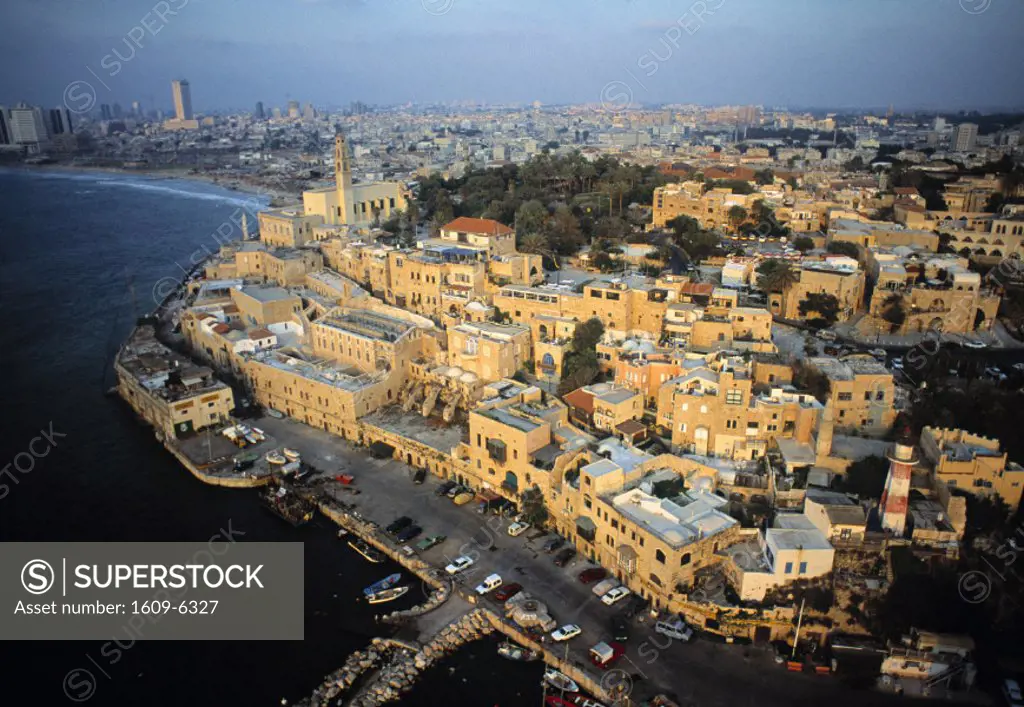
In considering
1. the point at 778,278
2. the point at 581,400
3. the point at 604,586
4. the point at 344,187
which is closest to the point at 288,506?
the point at 581,400

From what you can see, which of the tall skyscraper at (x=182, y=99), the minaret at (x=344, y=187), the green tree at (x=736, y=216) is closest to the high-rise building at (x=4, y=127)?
the tall skyscraper at (x=182, y=99)

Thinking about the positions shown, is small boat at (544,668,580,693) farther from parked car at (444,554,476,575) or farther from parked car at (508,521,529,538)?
parked car at (508,521,529,538)

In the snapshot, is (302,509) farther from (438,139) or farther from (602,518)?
(438,139)

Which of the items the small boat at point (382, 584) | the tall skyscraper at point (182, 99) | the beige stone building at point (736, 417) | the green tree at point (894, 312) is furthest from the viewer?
A: the tall skyscraper at point (182, 99)

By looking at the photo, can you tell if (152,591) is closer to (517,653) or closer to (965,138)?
(517,653)

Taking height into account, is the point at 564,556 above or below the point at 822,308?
below

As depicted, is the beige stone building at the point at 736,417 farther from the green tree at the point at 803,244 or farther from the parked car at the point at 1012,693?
the green tree at the point at 803,244

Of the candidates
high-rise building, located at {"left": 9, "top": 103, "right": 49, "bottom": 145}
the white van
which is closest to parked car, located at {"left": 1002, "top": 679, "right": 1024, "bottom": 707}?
the white van
